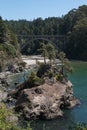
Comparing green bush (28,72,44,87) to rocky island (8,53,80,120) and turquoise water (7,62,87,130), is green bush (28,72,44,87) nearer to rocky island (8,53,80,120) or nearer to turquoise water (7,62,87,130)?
rocky island (8,53,80,120)

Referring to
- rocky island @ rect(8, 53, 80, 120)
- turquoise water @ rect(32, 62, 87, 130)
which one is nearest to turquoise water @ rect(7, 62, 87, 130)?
turquoise water @ rect(32, 62, 87, 130)

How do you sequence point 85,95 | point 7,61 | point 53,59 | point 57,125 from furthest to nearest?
1. point 7,61
2. point 53,59
3. point 85,95
4. point 57,125

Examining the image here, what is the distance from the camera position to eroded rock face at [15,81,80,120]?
198 feet

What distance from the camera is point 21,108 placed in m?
60.3

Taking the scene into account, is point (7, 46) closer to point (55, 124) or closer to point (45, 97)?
point (45, 97)

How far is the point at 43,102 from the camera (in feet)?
204

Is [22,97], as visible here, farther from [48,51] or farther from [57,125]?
[48,51]

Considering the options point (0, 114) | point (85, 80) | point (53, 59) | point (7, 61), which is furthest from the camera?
point (7, 61)

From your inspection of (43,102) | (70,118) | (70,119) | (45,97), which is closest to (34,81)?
(45,97)

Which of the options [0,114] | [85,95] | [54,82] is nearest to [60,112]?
[54,82]

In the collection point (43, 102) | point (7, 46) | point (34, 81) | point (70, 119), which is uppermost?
point (34, 81)

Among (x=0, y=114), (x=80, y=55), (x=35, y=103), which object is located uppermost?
(x=0, y=114)

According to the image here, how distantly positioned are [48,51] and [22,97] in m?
35.2

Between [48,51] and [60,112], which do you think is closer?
[60,112]
